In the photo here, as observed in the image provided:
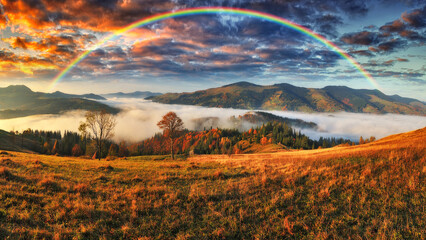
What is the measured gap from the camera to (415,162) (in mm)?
12820

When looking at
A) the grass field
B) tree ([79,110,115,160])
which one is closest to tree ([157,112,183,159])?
tree ([79,110,115,160])

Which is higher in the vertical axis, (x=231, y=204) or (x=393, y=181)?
(x=393, y=181)

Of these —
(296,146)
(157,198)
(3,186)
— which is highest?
(3,186)

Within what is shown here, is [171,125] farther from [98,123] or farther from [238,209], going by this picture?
[238,209]

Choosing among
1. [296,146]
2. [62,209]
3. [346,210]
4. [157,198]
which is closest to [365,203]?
[346,210]

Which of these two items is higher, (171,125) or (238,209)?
(171,125)

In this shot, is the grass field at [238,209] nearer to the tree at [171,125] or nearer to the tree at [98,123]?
the tree at [98,123]

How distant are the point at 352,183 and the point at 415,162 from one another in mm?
6480

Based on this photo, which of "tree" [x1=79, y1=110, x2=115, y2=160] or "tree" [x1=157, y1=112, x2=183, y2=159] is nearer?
"tree" [x1=79, y1=110, x2=115, y2=160]

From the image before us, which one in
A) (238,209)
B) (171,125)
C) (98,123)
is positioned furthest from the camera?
(171,125)

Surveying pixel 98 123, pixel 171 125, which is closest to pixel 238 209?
pixel 171 125

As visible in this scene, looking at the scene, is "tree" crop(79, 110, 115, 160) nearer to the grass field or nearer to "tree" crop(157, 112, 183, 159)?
"tree" crop(157, 112, 183, 159)

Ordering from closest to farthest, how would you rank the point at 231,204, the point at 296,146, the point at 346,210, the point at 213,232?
the point at 213,232
the point at 346,210
the point at 231,204
the point at 296,146

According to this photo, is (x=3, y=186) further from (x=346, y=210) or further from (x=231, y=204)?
(x=346, y=210)
